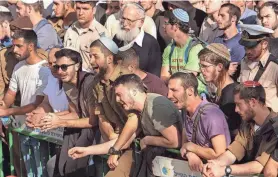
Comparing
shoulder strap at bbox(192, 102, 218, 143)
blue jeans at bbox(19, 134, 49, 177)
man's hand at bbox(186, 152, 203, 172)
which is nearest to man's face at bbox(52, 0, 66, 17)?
blue jeans at bbox(19, 134, 49, 177)

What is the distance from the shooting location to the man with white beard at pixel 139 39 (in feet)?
29.7

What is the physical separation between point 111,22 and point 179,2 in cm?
99

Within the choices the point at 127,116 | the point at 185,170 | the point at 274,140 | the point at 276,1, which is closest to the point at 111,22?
the point at 276,1

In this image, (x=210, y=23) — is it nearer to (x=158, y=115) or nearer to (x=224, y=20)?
(x=224, y=20)

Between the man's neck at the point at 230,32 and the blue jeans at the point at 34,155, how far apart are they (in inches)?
95.7

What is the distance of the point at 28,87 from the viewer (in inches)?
354

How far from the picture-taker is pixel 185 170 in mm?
6781

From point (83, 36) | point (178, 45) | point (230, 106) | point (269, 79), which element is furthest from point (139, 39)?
point (230, 106)

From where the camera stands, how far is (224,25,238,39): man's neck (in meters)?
9.10

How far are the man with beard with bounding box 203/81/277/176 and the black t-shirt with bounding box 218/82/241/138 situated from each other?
0.44 metres

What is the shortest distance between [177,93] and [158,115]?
0.29m

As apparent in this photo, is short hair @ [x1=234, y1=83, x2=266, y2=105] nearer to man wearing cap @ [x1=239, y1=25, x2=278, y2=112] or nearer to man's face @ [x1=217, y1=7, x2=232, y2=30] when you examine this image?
man wearing cap @ [x1=239, y1=25, x2=278, y2=112]

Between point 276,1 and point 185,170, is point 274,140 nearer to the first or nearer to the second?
point 185,170

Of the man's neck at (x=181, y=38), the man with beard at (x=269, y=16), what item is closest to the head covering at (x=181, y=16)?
the man's neck at (x=181, y=38)
